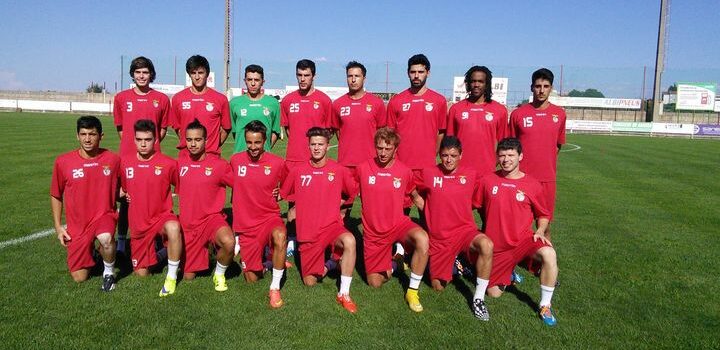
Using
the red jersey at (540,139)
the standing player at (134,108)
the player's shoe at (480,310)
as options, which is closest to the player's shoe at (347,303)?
the player's shoe at (480,310)

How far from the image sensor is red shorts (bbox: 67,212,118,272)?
4.40 m

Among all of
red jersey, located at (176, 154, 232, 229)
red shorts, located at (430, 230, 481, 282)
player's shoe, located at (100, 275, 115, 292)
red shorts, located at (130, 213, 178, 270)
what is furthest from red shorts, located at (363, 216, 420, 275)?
player's shoe, located at (100, 275, 115, 292)

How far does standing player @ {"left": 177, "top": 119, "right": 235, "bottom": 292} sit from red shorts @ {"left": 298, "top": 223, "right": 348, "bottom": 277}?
70 cm

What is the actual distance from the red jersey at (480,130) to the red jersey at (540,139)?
0.73ft

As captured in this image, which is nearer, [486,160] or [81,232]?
[81,232]

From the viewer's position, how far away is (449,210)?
4.51m

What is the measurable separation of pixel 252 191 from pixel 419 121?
192cm

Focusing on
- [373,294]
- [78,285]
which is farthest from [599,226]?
[78,285]

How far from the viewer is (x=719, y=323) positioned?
12.6 ft

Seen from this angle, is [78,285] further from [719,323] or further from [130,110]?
[719,323]

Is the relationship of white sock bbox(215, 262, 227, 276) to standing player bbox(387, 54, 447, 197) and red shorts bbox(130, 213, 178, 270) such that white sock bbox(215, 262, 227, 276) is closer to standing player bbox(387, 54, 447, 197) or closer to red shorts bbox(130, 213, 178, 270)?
red shorts bbox(130, 213, 178, 270)

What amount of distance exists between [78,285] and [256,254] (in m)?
1.53

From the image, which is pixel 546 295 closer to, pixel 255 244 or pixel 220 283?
pixel 255 244

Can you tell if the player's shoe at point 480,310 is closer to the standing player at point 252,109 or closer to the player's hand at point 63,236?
the standing player at point 252,109
